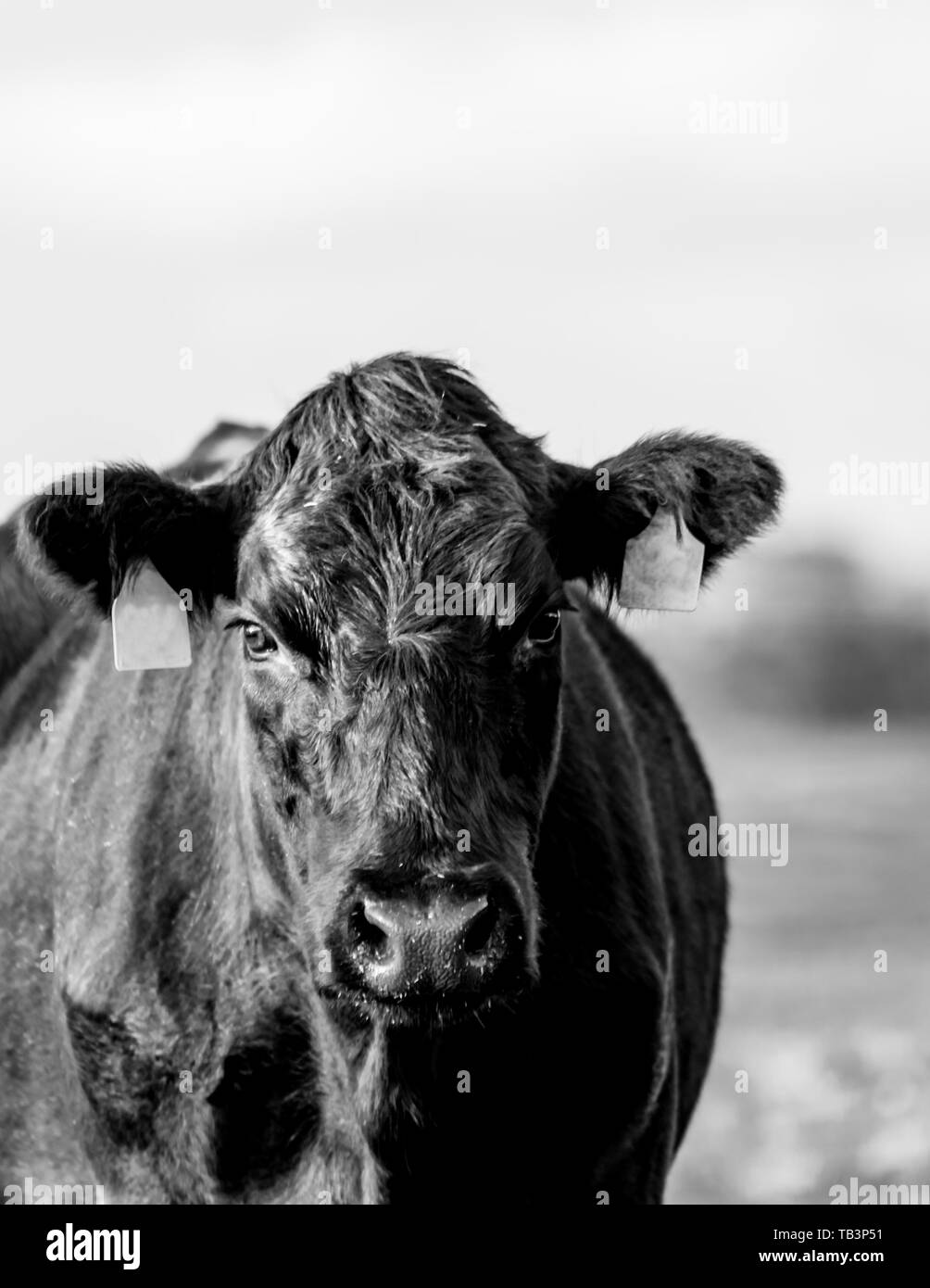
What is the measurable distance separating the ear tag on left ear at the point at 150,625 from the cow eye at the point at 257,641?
45 cm

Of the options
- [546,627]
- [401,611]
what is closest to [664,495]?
[546,627]

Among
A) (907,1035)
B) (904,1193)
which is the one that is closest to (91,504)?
(904,1193)

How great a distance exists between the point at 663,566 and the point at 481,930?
1719 mm

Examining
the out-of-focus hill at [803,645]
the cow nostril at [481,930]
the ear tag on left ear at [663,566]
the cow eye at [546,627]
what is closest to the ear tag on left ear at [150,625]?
the cow eye at [546,627]

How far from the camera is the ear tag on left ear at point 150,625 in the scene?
6.70 meters

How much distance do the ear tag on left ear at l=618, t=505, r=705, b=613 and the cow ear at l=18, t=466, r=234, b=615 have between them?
125 centimetres

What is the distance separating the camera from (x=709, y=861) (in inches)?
355

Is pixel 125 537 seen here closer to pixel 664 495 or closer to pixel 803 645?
pixel 664 495

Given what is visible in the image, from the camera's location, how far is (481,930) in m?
5.57

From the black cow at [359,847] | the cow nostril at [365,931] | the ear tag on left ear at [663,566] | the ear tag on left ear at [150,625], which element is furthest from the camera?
the ear tag on left ear at [663,566]

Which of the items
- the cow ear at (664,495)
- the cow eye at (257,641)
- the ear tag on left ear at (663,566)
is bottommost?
the cow eye at (257,641)

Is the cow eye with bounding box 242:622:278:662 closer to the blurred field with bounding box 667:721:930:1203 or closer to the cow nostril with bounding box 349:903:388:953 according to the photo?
the cow nostril with bounding box 349:903:388:953

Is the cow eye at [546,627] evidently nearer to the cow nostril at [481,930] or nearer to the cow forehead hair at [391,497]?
the cow forehead hair at [391,497]
